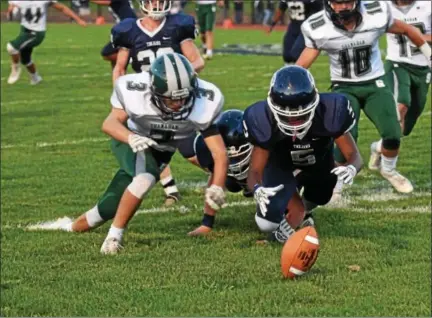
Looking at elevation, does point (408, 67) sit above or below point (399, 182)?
above

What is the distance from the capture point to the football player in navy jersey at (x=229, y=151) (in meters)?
6.54

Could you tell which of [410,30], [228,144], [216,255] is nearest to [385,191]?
[410,30]

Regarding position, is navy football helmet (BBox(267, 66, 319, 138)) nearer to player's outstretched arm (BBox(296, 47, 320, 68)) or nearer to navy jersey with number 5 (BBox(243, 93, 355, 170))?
navy jersey with number 5 (BBox(243, 93, 355, 170))

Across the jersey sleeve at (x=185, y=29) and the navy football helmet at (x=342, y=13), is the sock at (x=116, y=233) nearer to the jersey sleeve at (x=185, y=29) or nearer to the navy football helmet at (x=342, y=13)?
the jersey sleeve at (x=185, y=29)

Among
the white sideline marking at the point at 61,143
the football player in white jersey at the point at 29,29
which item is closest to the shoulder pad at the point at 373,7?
the white sideline marking at the point at 61,143

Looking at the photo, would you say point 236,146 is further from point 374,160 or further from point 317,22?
point 374,160

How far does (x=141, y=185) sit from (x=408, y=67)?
12.0 ft

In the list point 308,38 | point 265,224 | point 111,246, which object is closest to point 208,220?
point 265,224

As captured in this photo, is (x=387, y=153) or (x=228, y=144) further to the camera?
(x=387, y=153)

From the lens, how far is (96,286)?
5176 millimetres

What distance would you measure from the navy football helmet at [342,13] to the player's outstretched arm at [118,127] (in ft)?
6.22

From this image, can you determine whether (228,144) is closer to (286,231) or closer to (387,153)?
(286,231)

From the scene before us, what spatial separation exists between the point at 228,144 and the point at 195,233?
23.6 inches

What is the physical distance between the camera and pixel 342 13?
23.8 feet
